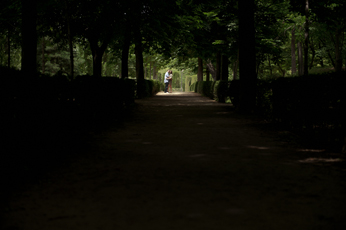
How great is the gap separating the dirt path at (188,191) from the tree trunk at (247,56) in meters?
7.16

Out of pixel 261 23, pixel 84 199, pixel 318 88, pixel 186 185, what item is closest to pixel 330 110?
pixel 318 88

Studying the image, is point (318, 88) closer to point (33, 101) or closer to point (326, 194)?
point (326, 194)

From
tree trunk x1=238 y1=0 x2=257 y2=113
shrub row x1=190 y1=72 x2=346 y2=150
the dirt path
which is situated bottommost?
the dirt path

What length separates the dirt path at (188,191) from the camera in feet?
11.7

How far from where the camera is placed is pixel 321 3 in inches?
674

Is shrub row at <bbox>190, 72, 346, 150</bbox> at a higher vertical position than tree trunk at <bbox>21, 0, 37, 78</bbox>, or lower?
lower

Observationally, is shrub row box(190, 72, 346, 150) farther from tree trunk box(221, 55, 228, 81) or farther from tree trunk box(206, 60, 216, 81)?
tree trunk box(206, 60, 216, 81)

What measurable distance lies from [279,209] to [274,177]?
4.66 ft

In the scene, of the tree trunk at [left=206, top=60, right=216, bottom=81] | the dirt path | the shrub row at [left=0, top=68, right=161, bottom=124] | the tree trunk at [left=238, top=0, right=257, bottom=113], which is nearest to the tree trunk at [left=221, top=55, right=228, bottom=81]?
the tree trunk at [left=238, top=0, right=257, bottom=113]

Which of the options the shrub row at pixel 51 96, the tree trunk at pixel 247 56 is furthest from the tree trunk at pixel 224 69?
the shrub row at pixel 51 96

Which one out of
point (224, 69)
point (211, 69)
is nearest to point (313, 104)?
point (224, 69)

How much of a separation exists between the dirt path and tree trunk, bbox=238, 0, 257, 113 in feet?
23.5

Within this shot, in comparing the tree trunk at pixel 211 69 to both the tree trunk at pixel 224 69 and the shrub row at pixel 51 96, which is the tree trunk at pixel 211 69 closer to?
the tree trunk at pixel 224 69

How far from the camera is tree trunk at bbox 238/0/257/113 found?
1470 centimetres
